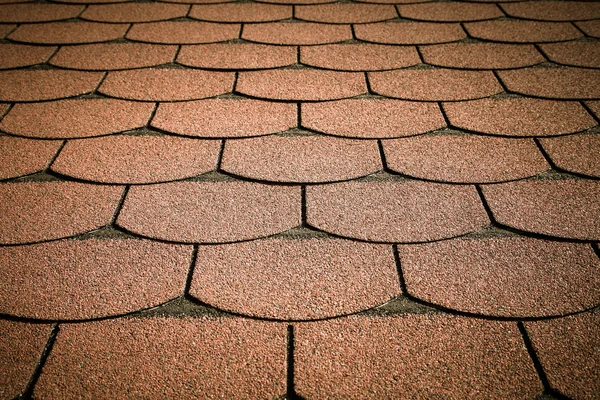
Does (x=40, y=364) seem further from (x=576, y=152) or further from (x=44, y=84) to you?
(x=576, y=152)

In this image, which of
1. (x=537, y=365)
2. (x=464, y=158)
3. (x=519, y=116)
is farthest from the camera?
(x=519, y=116)

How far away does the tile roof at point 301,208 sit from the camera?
27.9 inches

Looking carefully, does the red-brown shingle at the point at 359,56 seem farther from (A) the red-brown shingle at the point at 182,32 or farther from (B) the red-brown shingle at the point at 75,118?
(B) the red-brown shingle at the point at 75,118

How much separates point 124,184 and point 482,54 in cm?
100

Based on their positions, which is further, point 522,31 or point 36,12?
point 36,12

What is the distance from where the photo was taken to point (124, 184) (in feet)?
3.26

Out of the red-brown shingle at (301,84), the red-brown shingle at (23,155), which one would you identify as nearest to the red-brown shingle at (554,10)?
the red-brown shingle at (301,84)

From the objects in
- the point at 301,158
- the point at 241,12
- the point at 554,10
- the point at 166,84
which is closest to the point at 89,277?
the point at 301,158

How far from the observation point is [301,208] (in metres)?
0.94

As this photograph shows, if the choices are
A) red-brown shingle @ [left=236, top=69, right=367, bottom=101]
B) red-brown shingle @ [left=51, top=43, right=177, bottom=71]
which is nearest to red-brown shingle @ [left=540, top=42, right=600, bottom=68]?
red-brown shingle @ [left=236, top=69, right=367, bottom=101]

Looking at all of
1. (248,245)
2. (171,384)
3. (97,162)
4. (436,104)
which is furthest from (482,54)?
(171,384)

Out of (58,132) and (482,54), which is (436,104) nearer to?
(482,54)

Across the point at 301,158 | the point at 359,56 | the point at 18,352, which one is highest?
the point at 359,56

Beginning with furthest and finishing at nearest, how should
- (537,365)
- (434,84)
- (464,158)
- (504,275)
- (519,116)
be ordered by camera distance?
(434,84) → (519,116) → (464,158) → (504,275) → (537,365)
